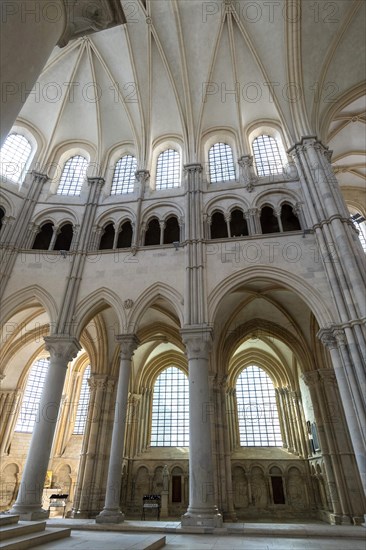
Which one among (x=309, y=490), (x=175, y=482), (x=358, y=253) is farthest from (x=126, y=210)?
(x=309, y=490)

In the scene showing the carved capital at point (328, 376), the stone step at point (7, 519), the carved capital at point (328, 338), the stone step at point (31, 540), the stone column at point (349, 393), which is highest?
the carved capital at point (328, 376)

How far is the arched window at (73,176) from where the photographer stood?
1817 cm

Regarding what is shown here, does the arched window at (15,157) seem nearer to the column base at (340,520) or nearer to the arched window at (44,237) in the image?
the arched window at (44,237)

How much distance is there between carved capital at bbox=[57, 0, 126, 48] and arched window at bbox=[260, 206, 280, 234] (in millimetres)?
9913

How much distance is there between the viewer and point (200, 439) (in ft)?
34.1

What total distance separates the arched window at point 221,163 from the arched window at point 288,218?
327 cm

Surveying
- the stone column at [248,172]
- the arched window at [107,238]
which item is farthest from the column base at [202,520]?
the stone column at [248,172]

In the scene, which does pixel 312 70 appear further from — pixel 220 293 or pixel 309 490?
pixel 309 490

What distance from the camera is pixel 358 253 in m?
11.9

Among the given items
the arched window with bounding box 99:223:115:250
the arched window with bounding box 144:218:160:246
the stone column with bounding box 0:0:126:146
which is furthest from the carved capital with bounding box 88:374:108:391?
the stone column with bounding box 0:0:126:146

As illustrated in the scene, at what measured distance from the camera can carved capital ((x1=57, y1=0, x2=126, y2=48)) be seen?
7.18 metres

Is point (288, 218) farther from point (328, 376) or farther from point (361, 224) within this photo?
point (361, 224)

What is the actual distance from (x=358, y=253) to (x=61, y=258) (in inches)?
478

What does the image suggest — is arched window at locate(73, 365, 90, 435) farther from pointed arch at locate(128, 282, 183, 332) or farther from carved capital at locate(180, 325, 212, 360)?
carved capital at locate(180, 325, 212, 360)
